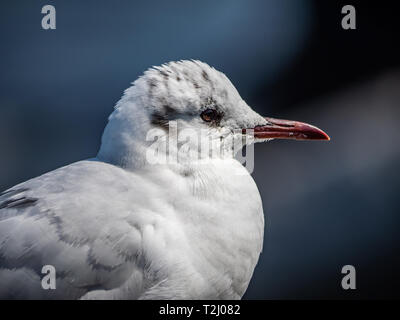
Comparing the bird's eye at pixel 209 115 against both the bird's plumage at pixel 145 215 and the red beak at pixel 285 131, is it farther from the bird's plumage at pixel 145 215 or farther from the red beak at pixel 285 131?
the red beak at pixel 285 131

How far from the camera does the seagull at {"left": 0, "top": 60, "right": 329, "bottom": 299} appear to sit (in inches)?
33.4

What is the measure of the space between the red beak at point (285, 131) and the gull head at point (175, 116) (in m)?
0.08

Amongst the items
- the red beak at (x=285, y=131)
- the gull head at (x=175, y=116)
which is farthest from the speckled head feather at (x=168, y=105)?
the red beak at (x=285, y=131)

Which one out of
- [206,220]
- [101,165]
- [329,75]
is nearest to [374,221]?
[329,75]

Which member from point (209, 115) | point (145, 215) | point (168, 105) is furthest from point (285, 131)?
point (145, 215)

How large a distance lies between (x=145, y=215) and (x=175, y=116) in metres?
0.24

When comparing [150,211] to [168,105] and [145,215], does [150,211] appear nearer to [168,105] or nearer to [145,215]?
[145,215]

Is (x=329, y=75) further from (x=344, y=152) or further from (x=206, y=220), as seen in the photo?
(x=206, y=220)

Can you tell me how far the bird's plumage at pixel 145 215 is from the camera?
2.78 ft

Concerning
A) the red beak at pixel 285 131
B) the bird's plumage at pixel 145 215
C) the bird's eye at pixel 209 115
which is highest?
the bird's eye at pixel 209 115

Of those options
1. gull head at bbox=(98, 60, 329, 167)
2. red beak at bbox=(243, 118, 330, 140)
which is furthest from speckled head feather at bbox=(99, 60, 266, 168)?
red beak at bbox=(243, 118, 330, 140)

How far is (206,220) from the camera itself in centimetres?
92

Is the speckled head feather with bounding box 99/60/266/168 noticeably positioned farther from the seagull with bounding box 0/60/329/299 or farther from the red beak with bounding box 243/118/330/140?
the red beak with bounding box 243/118/330/140

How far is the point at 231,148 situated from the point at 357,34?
4.82 feet
